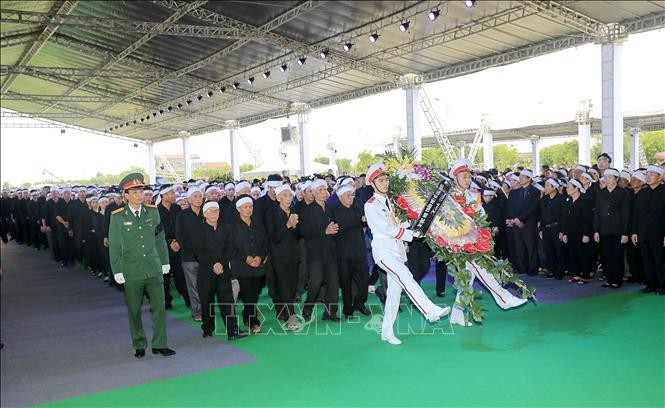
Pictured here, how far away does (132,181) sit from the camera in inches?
244

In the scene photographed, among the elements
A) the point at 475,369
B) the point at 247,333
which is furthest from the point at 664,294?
the point at 247,333

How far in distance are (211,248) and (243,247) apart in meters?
0.37

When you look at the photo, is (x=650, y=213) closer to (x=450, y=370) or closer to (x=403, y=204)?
(x=403, y=204)

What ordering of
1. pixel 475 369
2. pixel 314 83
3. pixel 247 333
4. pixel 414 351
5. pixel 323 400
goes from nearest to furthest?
pixel 323 400 < pixel 475 369 < pixel 414 351 < pixel 247 333 < pixel 314 83

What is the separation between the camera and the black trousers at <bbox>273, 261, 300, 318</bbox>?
7.41 meters

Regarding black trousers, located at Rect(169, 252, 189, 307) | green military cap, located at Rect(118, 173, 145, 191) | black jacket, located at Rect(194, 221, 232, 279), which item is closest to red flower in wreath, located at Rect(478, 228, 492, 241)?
black jacket, located at Rect(194, 221, 232, 279)

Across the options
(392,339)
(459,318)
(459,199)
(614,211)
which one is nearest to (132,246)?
(392,339)

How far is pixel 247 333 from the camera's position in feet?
23.3

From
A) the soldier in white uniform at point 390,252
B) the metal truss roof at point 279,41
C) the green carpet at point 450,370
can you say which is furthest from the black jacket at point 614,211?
the metal truss roof at point 279,41

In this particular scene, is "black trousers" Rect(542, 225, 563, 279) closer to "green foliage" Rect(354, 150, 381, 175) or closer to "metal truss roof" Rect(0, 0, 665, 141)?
"green foliage" Rect(354, 150, 381, 175)

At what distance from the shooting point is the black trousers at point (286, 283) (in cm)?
741

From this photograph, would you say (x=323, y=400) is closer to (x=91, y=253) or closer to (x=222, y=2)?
(x=91, y=253)

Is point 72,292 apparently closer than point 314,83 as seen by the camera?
Yes

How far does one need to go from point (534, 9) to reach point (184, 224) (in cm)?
1150
